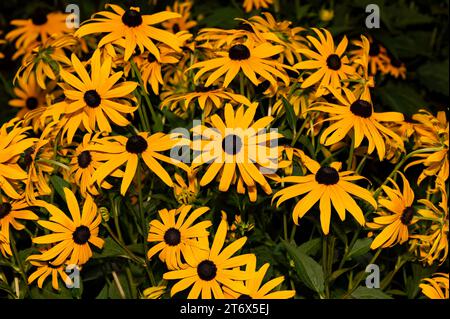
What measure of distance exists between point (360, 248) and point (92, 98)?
29.2 inches

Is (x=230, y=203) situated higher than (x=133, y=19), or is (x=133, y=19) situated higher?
(x=133, y=19)

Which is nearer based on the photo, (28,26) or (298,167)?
(298,167)

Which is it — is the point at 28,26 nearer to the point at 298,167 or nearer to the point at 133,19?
the point at 133,19

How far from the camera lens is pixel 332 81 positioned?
1.83 m

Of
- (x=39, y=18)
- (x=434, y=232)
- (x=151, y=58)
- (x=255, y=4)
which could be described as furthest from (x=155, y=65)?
(x=39, y=18)

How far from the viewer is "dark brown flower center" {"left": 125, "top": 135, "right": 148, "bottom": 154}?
5.30ft

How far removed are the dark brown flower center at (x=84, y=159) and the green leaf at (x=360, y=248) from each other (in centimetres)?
67

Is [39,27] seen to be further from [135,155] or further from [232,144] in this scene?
[232,144]

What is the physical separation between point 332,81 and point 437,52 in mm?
1580

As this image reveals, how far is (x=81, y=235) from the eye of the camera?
167 centimetres

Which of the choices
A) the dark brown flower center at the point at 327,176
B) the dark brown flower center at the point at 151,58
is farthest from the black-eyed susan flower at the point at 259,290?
the dark brown flower center at the point at 151,58

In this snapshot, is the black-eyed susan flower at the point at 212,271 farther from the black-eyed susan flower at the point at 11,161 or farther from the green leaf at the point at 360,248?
the black-eyed susan flower at the point at 11,161

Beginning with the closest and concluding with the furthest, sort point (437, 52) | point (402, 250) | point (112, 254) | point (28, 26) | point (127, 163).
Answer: point (127, 163)
point (112, 254)
point (402, 250)
point (28, 26)
point (437, 52)
